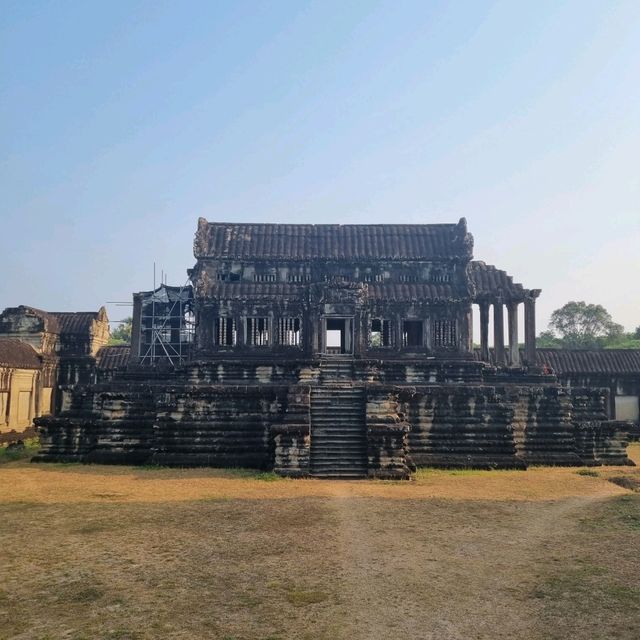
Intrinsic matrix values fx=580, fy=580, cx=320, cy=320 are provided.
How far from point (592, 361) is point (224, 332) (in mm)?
21244

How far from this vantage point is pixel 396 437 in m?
16.4

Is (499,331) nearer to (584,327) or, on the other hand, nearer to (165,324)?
(165,324)

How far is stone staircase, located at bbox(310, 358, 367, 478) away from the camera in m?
16.1

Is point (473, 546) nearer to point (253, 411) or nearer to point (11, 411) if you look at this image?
point (253, 411)

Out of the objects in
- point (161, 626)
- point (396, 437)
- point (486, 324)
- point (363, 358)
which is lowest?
point (161, 626)

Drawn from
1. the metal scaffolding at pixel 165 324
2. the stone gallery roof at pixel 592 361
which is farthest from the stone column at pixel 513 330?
the metal scaffolding at pixel 165 324

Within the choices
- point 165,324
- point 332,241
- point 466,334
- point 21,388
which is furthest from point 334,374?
point 21,388

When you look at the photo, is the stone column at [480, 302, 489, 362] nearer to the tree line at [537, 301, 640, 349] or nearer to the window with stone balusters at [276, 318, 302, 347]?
the window with stone balusters at [276, 318, 302, 347]

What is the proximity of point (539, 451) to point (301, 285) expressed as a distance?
1224 cm

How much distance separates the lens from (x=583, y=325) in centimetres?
6325

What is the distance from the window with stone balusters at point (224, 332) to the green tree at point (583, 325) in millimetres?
46715

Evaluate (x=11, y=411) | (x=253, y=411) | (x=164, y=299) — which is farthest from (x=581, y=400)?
(x=11, y=411)

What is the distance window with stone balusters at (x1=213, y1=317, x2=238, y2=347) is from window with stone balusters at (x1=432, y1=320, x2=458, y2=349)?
8.74 m

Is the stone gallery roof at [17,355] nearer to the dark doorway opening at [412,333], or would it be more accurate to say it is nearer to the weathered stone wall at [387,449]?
the dark doorway opening at [412,333]
